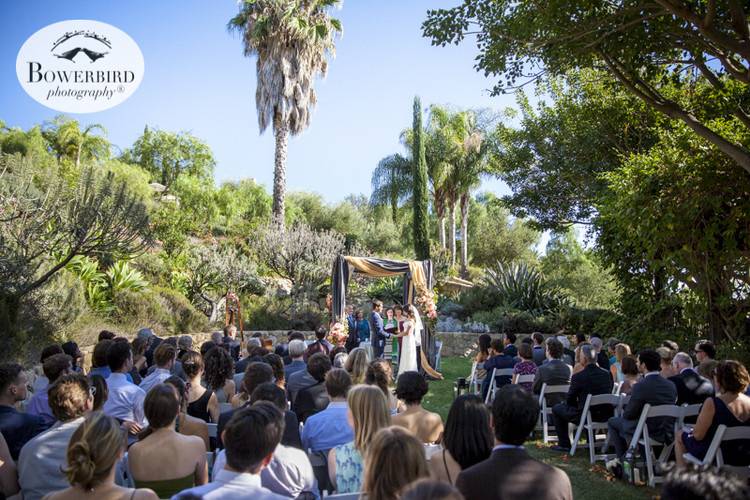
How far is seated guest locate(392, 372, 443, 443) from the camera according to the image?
4.37 meters

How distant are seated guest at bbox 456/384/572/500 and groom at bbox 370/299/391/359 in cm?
1051

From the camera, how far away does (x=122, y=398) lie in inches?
205

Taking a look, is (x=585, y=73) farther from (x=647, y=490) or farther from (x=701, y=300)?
(x=647, y=490)

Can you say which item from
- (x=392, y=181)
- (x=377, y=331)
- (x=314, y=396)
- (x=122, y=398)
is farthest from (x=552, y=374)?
(x=392, y=181)

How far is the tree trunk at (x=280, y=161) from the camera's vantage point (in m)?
27.1

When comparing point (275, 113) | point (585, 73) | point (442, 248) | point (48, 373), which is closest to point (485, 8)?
point (48, 373)

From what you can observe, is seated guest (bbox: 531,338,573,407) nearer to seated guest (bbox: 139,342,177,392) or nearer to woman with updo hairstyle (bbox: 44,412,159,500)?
seated guest (bbox: 139,342,177,392)

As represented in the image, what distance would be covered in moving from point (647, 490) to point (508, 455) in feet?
12.2

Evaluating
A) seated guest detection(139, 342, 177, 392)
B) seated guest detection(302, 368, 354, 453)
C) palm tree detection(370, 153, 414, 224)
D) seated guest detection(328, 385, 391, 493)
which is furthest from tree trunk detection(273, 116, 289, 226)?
seated guest detection(328, 385, 391, 493)

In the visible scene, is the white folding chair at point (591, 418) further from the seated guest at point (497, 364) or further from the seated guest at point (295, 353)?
the seated guest at point (295, 353)

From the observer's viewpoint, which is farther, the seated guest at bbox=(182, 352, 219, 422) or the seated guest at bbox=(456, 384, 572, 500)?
the seated guest at bbox=(182, 352, 219, 422)

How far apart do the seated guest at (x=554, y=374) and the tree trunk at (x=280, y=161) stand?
66.5 feet

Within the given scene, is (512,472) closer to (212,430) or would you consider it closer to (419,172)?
(212,430)

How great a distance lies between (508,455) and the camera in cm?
287
